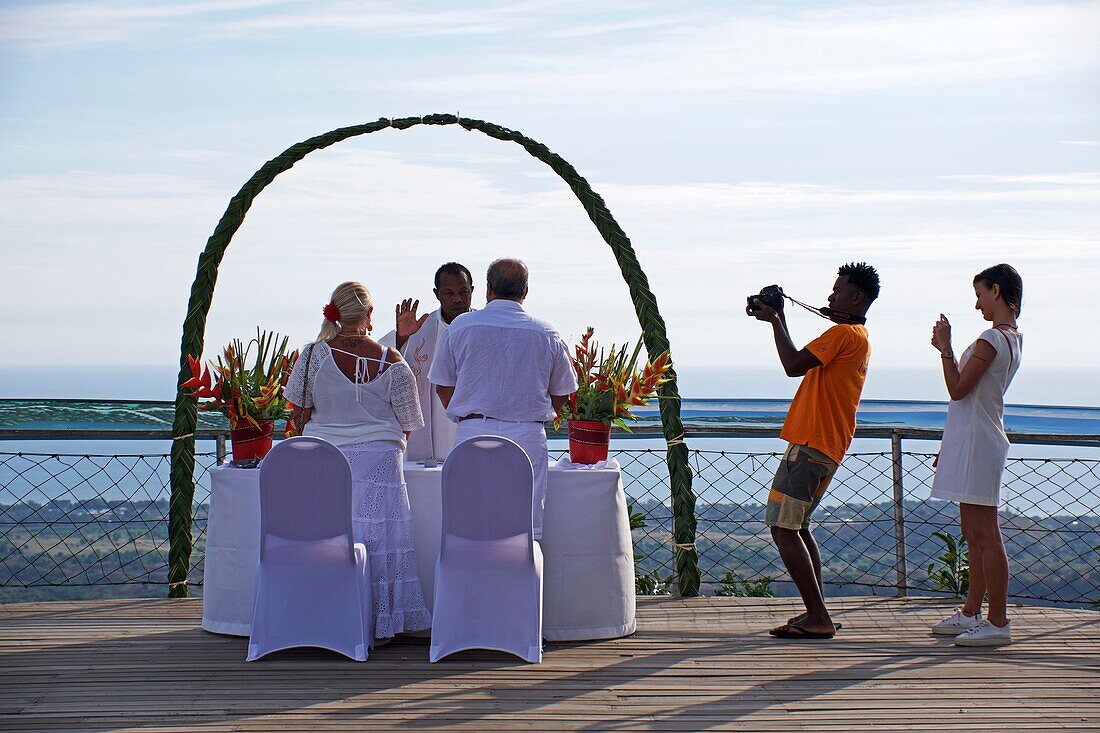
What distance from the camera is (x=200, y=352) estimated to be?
598cm

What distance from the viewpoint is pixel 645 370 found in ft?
16.1

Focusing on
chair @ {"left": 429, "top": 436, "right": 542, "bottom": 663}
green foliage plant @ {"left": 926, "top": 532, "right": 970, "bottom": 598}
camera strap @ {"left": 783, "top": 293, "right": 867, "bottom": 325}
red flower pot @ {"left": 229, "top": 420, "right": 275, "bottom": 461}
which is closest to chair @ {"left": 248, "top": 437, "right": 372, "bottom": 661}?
chair @ {"left": 429, "top": 436, "right": 542, "bottom": 663}

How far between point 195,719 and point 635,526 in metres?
3.02

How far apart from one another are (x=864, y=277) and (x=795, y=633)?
1.52m

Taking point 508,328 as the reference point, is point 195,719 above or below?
below

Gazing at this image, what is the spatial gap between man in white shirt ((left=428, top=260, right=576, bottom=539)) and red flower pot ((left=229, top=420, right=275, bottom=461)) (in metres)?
1.01

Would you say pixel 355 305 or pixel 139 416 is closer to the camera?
pixel 355 305

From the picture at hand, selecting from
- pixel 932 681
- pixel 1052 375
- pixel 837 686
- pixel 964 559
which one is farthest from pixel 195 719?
pixel 1052 375

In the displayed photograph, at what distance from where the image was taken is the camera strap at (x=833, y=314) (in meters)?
4.59

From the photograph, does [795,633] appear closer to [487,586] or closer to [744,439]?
[487,586]

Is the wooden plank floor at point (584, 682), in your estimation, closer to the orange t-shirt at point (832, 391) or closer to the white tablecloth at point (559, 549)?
the white tablecloth at point (559, 549)

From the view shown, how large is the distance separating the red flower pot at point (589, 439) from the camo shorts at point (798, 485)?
2.47 ft

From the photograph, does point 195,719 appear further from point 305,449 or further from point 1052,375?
point 1052,375

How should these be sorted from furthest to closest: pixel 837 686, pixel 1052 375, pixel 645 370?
pixel 1052 375, pixel 645 370, pixel 837 686
